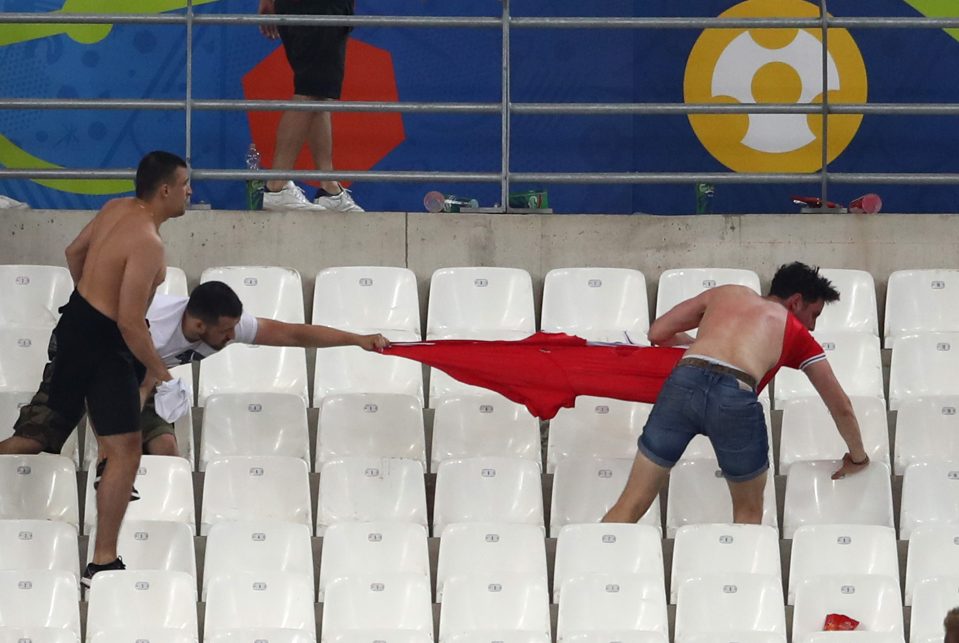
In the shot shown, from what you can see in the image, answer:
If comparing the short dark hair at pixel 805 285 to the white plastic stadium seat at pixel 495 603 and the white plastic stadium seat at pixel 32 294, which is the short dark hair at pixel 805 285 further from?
the white plastic stadium seat at pixel 32 294

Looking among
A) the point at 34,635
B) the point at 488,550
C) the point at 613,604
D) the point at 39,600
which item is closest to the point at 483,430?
the point at 488,550

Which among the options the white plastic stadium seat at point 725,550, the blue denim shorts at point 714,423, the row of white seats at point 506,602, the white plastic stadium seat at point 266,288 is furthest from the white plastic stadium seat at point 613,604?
the white plastic stadium seat at point 266,288

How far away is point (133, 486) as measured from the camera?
6.84m

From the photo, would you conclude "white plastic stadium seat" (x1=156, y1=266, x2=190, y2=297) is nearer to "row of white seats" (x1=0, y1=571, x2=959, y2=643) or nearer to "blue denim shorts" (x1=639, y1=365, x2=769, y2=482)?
"row of white seats" (x1=0, y1=571, x2=959, y2=643)

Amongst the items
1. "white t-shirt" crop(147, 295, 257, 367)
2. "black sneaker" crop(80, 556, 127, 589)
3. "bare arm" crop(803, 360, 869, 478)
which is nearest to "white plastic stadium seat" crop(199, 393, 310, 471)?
"white t-shirt" crop(147, 295, 257, 367)

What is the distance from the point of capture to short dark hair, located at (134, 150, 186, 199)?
7008mm

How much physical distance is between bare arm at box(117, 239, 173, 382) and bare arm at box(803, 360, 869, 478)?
7.63 feet

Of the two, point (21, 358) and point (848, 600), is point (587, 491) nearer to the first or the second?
point (848, 600)

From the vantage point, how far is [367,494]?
714 centimetres

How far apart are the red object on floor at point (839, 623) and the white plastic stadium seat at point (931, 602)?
8.0 inches

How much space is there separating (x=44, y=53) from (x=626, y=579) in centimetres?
535

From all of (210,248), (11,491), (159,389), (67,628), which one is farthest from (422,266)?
(67,628)

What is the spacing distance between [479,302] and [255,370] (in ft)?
3.31

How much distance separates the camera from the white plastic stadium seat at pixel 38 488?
7.04 meters
